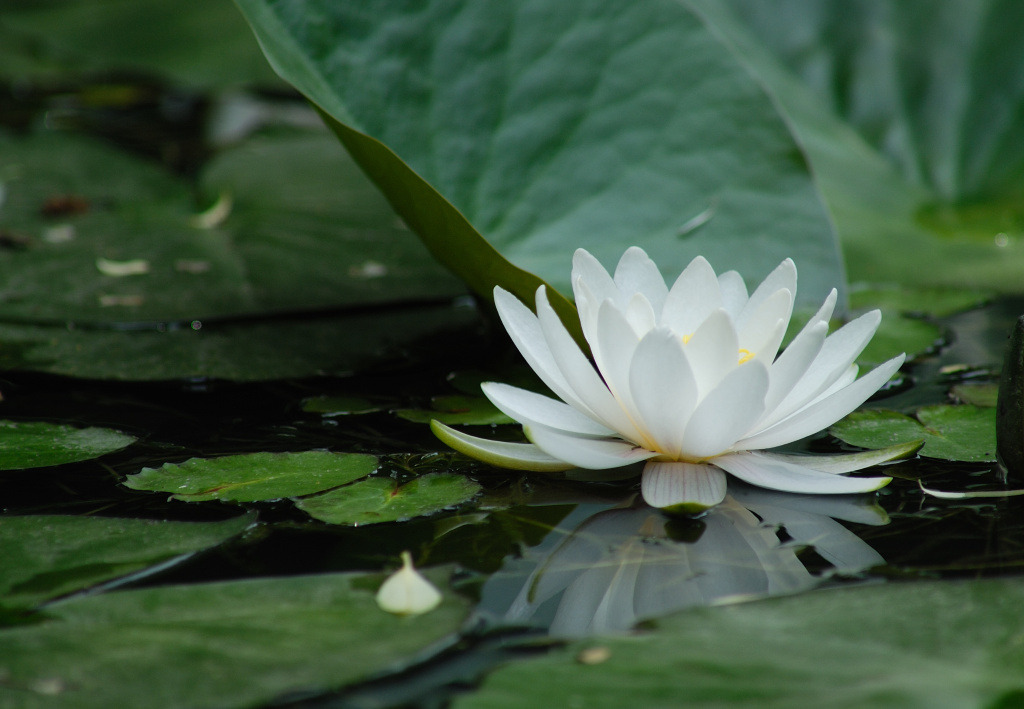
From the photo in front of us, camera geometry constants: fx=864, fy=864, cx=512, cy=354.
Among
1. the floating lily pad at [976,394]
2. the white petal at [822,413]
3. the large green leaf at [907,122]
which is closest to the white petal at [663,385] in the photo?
the white petal at [822,413]

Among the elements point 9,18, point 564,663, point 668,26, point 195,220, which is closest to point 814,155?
point 668,26

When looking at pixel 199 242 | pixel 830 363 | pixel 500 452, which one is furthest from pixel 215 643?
pixel 199 242

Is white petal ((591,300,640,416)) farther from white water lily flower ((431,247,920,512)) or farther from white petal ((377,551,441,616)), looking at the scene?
white petal ((377,551,441,616))

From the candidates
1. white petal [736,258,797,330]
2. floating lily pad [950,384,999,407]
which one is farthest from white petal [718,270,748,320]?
floating lily pad [950,384,999,407]

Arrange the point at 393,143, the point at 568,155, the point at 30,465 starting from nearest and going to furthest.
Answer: the point at 30,465 → the point at 393,143 → the point at 568,155

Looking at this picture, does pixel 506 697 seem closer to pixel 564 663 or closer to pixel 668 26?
pixel 564 663

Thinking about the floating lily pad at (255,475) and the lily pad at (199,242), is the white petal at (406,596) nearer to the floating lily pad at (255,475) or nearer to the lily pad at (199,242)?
the floating lily pad at (255,475)
